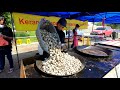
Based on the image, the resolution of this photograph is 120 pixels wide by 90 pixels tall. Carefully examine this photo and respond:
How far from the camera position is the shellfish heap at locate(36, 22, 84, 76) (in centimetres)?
129

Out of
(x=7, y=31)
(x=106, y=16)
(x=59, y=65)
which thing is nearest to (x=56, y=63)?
(x=59, y=65)

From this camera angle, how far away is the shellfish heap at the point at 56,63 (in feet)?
4.22

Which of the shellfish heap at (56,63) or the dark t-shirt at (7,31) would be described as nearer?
the shellfish heap at (56,63)

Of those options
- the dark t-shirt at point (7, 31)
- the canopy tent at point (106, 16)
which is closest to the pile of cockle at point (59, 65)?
the dark t-shirt at point (7, 31)

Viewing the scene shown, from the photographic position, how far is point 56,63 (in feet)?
4.52

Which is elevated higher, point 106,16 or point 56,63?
point 106,16

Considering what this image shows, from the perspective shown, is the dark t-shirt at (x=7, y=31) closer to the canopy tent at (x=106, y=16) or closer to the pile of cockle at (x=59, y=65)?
the pile of cockle at (x=59, y=65)

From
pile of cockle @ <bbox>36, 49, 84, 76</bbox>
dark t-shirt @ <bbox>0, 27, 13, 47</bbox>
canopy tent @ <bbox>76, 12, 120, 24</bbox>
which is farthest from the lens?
canopy tent @ <bbox>76, 12, 120, 24</bbox>

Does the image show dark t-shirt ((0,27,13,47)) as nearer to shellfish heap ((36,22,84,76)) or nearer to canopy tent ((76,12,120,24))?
shellfish heap ((36,22,84,76))

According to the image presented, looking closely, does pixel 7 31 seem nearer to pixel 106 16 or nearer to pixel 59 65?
pixel 59 65

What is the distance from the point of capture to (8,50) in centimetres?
252

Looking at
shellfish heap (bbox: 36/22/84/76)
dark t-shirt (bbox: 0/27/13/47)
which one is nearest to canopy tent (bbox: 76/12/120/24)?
dark t-shirt (bbox: 0/27/13/47)
